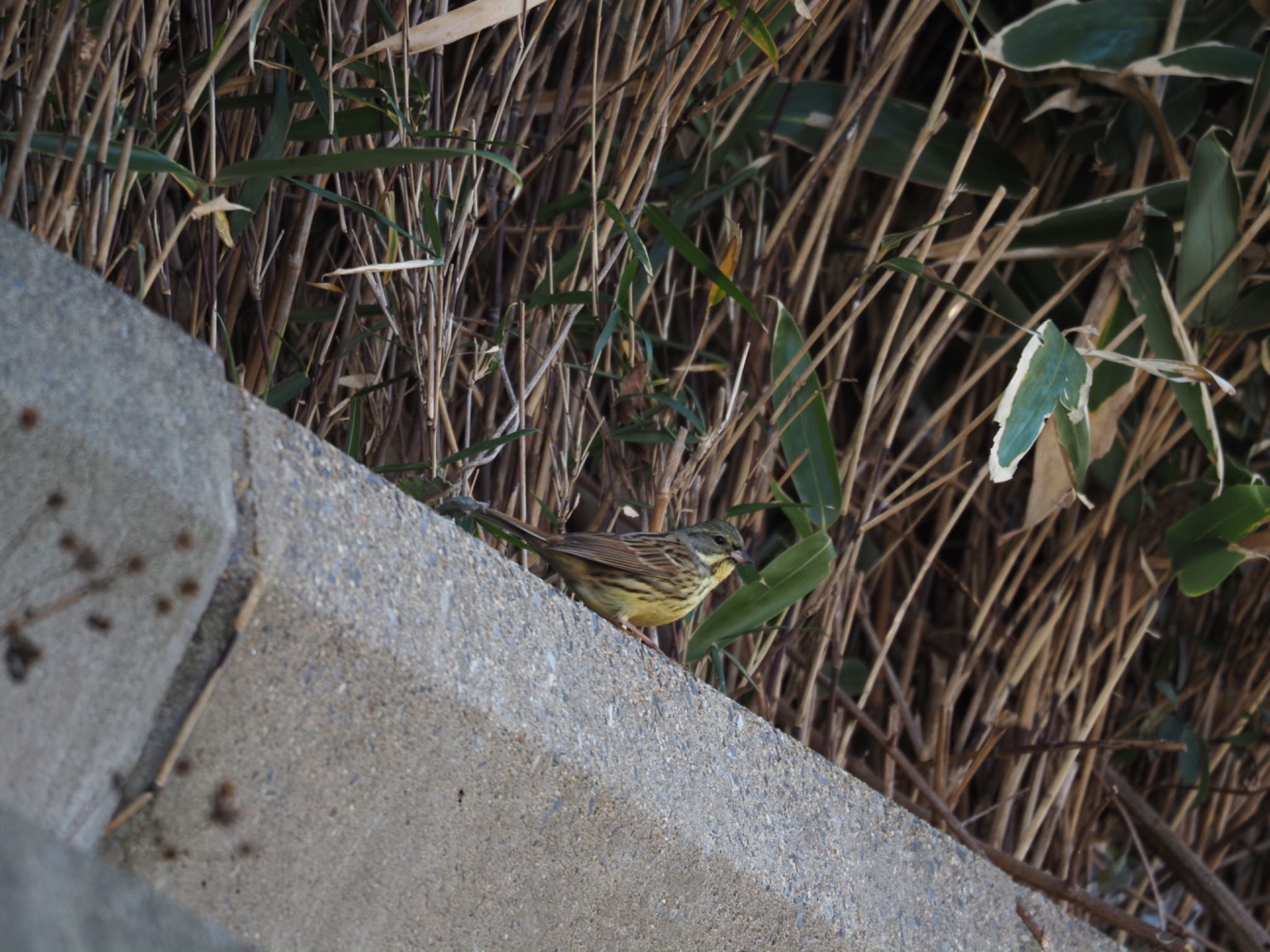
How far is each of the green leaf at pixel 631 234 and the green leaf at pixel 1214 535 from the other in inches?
45.1

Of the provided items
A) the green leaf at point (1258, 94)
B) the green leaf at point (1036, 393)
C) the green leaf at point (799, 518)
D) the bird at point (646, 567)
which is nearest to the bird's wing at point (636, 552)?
the bird at point (646, 567)

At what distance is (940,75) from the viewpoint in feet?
10.0

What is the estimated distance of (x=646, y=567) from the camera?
2.10 metres

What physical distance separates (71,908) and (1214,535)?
213 cm

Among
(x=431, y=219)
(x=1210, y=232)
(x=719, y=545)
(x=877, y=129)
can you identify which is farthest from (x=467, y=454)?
(x=1210, y=232)

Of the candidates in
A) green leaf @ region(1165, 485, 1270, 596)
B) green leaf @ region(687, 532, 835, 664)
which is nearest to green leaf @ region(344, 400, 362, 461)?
green leaf @ region(687, 532, 835, 664)

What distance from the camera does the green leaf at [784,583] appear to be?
2076 millimetres

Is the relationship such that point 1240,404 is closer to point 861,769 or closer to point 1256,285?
point 1256,285

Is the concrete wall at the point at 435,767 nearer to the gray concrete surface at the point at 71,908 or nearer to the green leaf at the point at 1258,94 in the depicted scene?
the gray concrete surface at the point at 71,908

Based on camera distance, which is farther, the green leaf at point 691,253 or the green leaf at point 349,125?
the green leaf at point 691,253

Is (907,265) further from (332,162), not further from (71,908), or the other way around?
(71,908)

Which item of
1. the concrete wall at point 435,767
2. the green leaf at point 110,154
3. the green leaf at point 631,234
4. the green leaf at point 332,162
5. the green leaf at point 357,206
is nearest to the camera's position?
→ the concrete wall at point 435,767

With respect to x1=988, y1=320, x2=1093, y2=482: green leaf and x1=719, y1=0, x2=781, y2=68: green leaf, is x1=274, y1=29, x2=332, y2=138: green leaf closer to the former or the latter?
x1=719, y1=0, x2=781, y2=68: green leaf

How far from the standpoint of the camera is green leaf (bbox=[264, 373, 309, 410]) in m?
1.71
